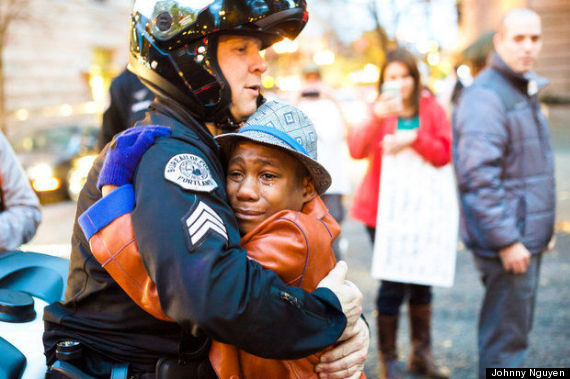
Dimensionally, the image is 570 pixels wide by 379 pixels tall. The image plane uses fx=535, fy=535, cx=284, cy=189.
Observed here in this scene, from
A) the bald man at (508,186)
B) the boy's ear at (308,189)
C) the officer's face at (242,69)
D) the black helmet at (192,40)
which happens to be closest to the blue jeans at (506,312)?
the bald man at (508,186)

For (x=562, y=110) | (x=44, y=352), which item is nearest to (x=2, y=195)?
(x=44, y=352)

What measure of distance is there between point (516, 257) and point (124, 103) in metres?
2.68

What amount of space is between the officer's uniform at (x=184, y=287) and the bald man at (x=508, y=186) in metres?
2.03

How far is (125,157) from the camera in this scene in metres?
1.51

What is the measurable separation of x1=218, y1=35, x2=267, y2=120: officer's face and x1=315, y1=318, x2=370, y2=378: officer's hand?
0.85 metres

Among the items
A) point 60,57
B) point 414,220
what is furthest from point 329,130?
point 60,57

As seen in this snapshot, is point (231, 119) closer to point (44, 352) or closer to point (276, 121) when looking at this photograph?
point (276, 121)

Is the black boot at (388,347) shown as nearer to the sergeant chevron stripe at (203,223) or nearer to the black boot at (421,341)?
the black boot at (421,341)

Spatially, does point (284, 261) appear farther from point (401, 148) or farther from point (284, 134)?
point (401, 148)

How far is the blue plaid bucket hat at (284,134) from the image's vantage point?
5.80ft

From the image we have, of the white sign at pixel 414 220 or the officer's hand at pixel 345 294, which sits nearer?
the officer's hand at pixel 345 294

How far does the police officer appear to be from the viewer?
4.50 feet

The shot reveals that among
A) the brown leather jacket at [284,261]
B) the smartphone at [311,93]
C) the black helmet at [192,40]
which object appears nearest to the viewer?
the brown leather jacket at [284,261]

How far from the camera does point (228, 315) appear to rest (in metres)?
1.36
